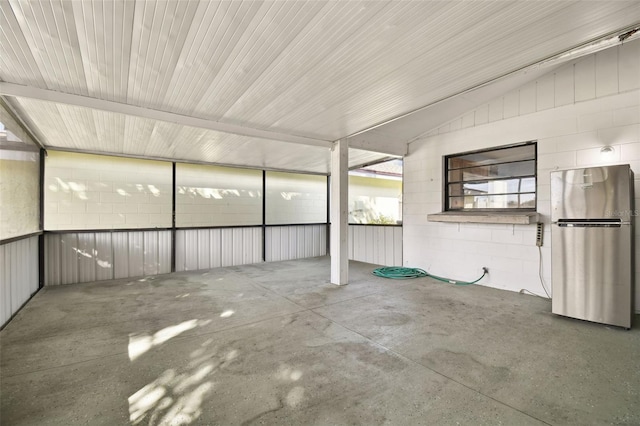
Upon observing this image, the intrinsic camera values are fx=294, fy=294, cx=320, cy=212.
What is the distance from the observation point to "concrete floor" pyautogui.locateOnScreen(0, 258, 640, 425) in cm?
203

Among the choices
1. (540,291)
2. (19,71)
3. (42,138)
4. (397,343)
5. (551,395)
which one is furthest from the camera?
(42,138)

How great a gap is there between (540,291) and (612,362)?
2187 mm

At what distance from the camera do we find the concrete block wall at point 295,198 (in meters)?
8.86

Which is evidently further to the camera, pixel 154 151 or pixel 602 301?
pixel 154 151

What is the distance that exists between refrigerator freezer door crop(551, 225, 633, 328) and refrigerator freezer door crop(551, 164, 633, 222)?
0.55ft

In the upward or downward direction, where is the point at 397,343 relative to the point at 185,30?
downward

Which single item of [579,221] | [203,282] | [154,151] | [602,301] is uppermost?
[154,151]

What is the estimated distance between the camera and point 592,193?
3539mm

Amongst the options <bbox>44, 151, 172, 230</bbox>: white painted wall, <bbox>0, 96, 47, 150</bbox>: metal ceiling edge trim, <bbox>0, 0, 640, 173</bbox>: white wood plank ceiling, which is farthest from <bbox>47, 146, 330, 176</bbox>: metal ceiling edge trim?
<bbox>0, 0, 640, 173</bbox>: white wood plank ceiling

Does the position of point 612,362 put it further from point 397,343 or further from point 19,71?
point 19,71

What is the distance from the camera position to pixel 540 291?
4660 millimetres

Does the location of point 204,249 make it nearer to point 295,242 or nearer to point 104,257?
point 104,257

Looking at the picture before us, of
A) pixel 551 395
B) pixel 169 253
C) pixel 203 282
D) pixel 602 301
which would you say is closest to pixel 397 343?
pixel 551 395

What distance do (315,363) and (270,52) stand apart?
2817mm
